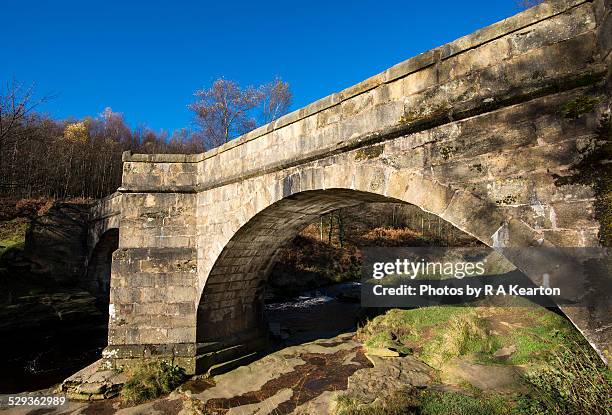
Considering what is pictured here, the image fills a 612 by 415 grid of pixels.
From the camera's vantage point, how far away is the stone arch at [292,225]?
3297 millimetres

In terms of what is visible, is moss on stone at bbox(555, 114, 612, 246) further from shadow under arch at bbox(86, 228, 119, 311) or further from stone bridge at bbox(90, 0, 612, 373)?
shadow under arch at bbox(86, 228, 119, 311)

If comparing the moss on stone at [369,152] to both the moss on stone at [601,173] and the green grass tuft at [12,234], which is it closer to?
the moss on stone at [601,173]

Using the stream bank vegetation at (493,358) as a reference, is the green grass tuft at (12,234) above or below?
above

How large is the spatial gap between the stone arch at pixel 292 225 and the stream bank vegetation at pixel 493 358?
5.38ft

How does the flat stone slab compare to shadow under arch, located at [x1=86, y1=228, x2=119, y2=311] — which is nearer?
the flat stone slab

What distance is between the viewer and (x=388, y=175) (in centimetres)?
420

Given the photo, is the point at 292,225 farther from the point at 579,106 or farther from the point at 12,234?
the point at 12,234

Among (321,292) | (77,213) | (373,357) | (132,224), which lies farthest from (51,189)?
(373,357)

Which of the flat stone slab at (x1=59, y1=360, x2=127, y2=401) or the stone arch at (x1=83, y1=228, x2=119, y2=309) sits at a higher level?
the stone arch at (x1=83, y1=228, x2=119, y2=309)

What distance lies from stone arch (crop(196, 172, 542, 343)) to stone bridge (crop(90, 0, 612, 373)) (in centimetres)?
2

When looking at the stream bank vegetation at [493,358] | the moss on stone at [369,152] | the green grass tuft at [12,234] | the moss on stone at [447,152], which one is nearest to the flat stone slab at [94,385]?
the stream bank vegetation at [493,358]

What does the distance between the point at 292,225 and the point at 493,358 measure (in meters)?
4.20

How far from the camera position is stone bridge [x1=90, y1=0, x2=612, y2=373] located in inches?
114

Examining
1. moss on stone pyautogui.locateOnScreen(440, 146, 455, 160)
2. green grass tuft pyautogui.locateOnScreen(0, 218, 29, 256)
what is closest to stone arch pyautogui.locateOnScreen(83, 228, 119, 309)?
green grass tuft pyautogui.locateOnScreen(0, 218, 29, 256)
